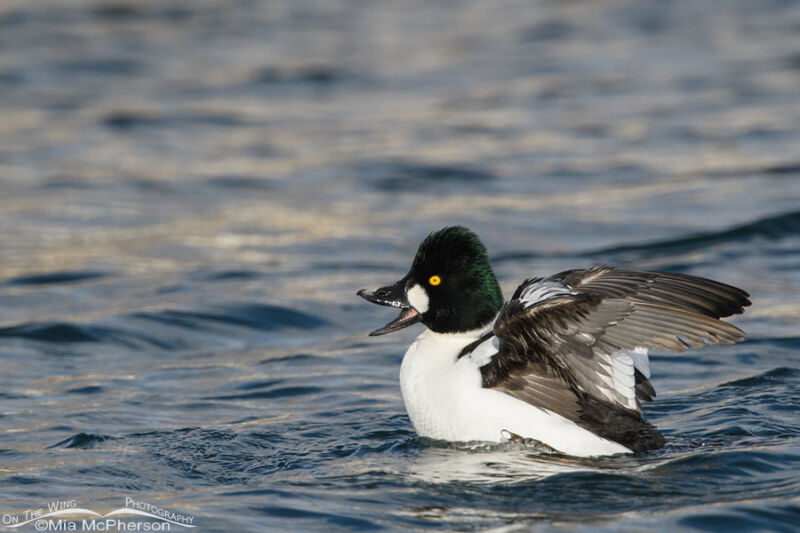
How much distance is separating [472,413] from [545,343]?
0.60 m

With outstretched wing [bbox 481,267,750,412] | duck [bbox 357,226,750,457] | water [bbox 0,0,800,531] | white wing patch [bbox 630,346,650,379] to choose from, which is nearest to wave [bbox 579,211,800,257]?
water [bbox 0,0,800,531]

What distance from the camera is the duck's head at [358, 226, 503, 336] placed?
734 centimetres

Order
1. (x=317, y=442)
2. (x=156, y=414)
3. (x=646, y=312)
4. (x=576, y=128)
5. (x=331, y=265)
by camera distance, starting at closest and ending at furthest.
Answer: (x=646, y=312), (x=317, y=442), (x=156, y=414), (x=331, y=265), (x=576, y=128)

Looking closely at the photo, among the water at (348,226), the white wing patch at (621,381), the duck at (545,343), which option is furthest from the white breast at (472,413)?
the white wing patch at (621,381)

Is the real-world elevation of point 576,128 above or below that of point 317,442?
A: above

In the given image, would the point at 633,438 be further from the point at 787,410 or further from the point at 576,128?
the point at 576,128

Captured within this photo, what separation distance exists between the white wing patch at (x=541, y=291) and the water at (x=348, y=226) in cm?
87

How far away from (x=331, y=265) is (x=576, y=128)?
5.79 m

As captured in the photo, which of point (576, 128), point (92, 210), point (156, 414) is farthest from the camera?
point (576, 128)

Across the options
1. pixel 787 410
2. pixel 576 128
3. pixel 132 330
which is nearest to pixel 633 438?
pixel 787 410

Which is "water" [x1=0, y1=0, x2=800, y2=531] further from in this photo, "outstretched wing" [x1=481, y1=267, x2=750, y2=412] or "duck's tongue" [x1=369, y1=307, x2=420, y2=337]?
"duck's tongue" [x1=369, y1=307, x2=420, y2=337]

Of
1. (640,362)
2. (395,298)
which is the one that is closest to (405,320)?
(395,298)

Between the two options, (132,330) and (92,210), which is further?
(92,210)

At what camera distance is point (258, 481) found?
681 cm
